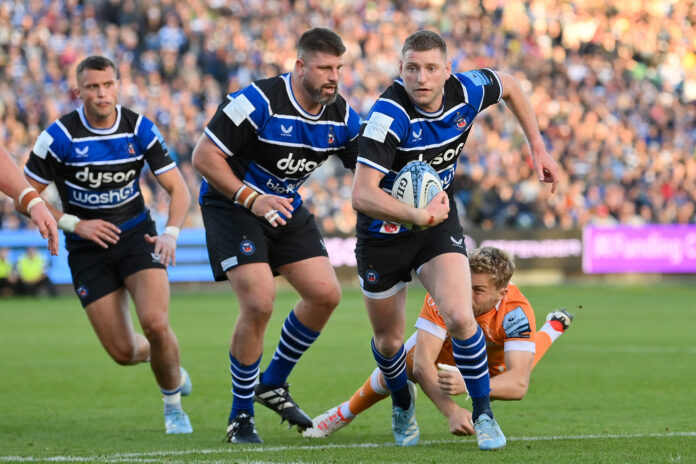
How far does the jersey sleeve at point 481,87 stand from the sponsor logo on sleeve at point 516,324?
4.44 feet

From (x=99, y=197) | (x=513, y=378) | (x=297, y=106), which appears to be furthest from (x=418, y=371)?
(x=99, y=197)

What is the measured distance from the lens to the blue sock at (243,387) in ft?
24.0

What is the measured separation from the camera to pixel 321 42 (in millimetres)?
6977

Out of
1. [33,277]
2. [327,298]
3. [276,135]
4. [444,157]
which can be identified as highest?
[276,135]

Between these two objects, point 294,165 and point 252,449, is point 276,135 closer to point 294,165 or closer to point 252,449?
point 294,165

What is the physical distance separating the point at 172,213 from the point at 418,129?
7.79ft

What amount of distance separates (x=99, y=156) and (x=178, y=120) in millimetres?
18300

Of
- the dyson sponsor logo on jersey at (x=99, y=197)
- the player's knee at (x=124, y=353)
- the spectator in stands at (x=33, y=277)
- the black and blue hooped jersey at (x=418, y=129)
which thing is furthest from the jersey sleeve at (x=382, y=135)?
the spectator in stands at (x=33, y=277)

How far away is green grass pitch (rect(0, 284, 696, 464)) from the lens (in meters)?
6.44

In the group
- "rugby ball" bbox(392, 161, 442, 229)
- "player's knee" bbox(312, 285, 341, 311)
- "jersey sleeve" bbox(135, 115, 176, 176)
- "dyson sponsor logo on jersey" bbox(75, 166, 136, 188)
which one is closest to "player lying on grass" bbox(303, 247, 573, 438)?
"player's knee" bbox(312, 285, 341, 311)

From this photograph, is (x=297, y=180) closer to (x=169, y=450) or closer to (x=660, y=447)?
(x=169, y=450)

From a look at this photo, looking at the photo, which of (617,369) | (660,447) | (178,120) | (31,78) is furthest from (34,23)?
(660,447)

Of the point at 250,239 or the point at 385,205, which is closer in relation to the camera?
the point at 385,205

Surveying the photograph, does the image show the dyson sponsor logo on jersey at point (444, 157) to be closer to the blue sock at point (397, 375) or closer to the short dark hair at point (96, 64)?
the blue sock at point (397, 375)
